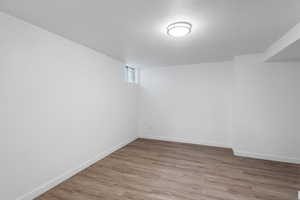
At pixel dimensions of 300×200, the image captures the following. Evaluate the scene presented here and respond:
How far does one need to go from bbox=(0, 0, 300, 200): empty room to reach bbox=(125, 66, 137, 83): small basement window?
277mm

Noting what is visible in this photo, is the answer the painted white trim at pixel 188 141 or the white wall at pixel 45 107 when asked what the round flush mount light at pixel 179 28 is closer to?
the white wall at pixel 45 107

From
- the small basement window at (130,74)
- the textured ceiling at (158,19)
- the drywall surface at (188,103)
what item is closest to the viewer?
the textured ceiling at (158,19)

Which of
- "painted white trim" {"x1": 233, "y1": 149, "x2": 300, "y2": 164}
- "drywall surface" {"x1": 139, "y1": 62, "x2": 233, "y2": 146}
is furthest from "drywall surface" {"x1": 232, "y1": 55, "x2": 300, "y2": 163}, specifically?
"drywall surface" {"x1": 139, "y1": 62, "x2": 233, "y2": 146}

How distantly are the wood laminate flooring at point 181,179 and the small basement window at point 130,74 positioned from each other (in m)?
2.20

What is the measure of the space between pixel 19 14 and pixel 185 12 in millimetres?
1875

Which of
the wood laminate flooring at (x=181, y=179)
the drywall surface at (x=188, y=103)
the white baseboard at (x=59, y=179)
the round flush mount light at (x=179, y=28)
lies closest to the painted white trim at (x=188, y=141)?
the drywall surface at (x=188, y=103)

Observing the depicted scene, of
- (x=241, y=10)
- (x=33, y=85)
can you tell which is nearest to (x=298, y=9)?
(x=241, y=10)

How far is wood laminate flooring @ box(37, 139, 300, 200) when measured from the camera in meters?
1.88

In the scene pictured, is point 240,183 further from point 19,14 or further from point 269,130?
point 19,14

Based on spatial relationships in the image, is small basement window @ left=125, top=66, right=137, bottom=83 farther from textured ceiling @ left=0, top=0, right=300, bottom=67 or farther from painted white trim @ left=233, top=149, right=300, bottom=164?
painted white trim @ left=233, top=149, right=300, bottom=164

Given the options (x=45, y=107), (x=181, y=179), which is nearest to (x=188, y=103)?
(x=181, y=179)

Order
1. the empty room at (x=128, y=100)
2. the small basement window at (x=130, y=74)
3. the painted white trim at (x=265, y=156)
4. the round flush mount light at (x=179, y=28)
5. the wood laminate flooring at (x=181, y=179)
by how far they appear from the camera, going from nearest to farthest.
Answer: the empty room at (x=128, y=100)
the round flush mount light at (x=179, y=28)
the wood laminate flooring at (x=181, y=179)
the painted white trim at (x=265, y=156)
the small basement window at (x=130, y=74)

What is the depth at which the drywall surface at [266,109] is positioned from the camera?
2.78m

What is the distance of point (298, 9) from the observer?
1437mm
